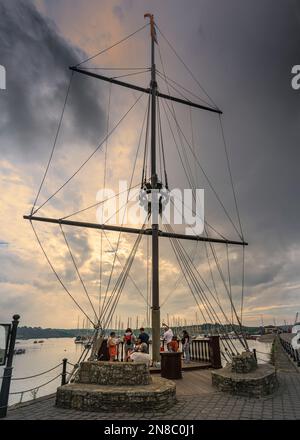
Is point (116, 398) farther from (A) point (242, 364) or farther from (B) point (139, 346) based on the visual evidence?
(A) point (242, 364)

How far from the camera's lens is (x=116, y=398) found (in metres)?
6.47

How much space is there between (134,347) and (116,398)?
5596mm

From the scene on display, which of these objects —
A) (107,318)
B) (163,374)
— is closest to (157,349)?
(163,374)

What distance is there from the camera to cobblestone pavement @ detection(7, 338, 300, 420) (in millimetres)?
5984

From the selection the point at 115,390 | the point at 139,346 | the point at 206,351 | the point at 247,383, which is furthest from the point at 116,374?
the point at 206,351

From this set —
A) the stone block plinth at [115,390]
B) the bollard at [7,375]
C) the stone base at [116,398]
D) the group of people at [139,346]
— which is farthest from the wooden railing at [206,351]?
the bollard at [7,375]

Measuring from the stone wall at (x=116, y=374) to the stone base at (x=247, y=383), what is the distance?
7.74 feet

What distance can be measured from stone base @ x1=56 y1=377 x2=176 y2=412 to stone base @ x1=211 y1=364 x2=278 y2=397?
6.81 ft

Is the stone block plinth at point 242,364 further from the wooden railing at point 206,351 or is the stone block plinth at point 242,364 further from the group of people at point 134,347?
the wooden railing at point 206,351

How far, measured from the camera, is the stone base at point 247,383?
776cm

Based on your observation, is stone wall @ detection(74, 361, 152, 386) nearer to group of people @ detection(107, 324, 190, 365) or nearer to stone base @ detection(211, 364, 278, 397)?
group of people @ detection(107, 324, 190, 365)

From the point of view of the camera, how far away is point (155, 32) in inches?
735
